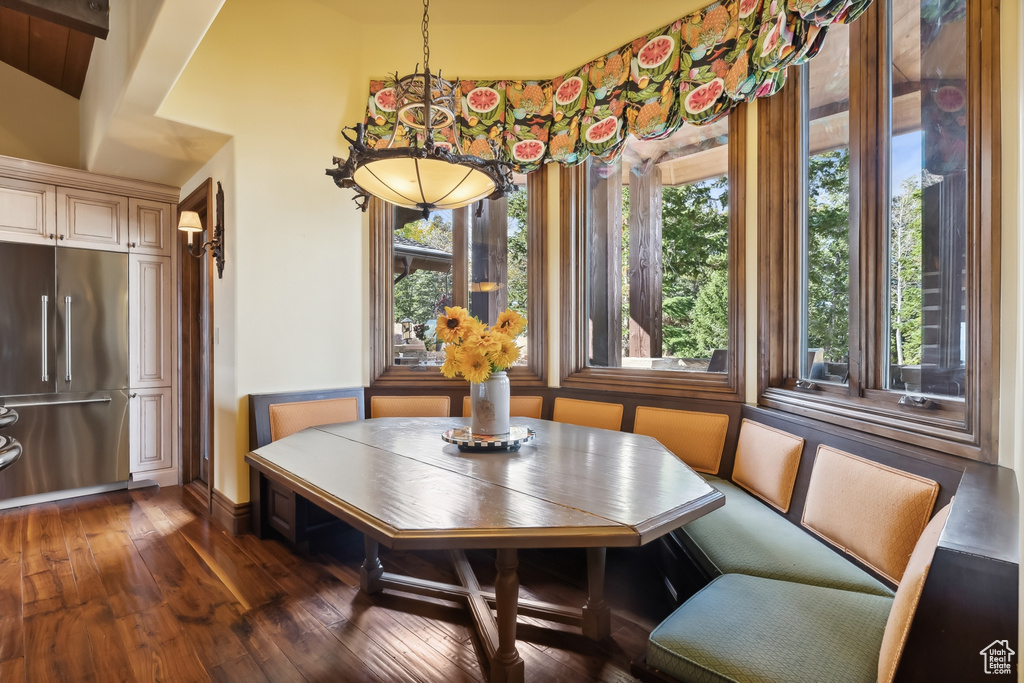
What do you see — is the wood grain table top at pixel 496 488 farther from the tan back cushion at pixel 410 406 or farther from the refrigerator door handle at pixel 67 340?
the refrigerator door handle at pixel 67 340

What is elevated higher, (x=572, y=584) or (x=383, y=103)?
(x=383, y=103)

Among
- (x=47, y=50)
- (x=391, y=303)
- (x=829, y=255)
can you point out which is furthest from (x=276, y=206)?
(x=829, y=255)

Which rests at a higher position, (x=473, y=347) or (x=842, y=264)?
(x=842, y=264)

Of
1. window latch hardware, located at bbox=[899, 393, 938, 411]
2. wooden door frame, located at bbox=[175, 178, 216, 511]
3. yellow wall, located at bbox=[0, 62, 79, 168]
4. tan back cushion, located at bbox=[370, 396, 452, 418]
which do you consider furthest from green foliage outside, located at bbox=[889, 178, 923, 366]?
yellow wall, located at bbox=[0, 62, 79, 168]

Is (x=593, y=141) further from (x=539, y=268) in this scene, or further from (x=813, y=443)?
(x=813, y=443)

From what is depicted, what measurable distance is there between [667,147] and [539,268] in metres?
1.10

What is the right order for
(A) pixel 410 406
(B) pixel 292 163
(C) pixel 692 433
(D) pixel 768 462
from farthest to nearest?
(A) pixel 410 406, (B) pixel 292 163, (C) pixel 692 433, (D) pixel 768 462

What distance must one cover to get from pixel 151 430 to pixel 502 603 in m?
3.58

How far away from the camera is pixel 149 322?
3773 millimetres

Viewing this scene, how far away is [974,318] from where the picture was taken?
55.5 inches

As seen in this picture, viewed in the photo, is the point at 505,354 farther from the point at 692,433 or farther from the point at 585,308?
the point at 585,308

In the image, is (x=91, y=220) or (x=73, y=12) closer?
(x=73, y=12)

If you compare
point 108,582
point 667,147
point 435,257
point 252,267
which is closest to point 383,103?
point 435,257

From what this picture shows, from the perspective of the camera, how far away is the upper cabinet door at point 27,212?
3221mm
